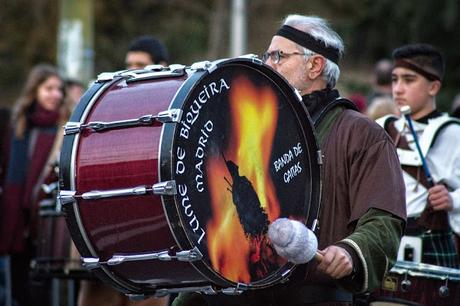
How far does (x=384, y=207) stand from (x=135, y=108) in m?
1.04

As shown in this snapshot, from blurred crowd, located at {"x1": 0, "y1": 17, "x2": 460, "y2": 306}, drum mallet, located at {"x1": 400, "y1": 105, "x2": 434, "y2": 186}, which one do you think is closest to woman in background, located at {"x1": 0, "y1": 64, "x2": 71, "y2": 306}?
blurred crowd, located at {"x1": 0, "y1": 17, "x2": 460, "y2": 306}

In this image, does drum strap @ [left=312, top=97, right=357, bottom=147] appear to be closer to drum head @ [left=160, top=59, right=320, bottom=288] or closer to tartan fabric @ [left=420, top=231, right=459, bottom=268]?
drum head @ [left=160, top=59, right=320, bottom=288]

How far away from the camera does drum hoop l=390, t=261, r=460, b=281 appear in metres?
5.87

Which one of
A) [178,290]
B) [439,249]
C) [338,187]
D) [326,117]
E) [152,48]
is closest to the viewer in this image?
[178,290]

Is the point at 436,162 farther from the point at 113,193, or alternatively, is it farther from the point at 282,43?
the point at 113,193

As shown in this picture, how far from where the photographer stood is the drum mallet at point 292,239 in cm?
385

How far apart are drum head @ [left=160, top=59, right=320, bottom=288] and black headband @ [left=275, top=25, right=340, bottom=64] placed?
17.4 inches

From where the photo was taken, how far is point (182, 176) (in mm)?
4043

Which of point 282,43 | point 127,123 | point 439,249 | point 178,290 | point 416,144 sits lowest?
point 439,249

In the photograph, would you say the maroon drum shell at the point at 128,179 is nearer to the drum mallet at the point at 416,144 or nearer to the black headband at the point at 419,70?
the drum mallet at the point at 416,144

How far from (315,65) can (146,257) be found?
1.25 meters

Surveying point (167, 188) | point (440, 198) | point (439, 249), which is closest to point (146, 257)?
point (167, 188)

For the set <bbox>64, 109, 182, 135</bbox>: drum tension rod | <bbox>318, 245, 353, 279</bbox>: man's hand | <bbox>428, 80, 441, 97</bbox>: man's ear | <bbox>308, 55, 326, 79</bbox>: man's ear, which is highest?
<bbox>308, 55, 326, 79</bbox>: man's ear

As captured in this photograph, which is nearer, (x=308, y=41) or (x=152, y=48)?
(x=308, y=41)
